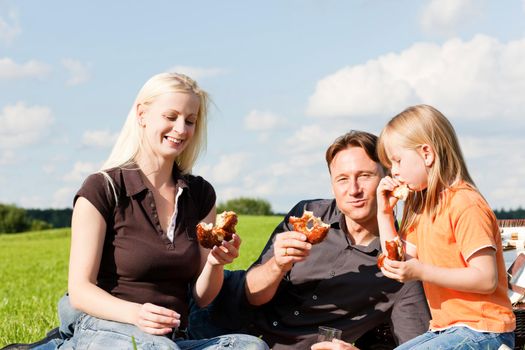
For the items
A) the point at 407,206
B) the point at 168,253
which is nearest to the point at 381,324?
the point at 407,206

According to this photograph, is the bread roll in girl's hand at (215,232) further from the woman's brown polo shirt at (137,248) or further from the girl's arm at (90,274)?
the girl's arm at (90,274)

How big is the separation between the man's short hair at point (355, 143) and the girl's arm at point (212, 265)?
803 mm

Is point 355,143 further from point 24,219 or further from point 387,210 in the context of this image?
point 24,219

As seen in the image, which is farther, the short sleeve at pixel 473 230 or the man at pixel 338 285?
the man at pixel 338 285

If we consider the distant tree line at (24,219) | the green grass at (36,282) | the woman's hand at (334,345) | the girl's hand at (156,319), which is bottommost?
the distant tree line at (24,219)

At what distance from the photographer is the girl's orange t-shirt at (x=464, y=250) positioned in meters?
3.66

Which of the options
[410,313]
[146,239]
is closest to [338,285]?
[410,313]

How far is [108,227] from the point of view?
12.8 feet

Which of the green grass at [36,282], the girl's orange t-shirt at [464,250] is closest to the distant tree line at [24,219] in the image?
the green grass at [36,282]

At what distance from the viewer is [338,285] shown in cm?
448

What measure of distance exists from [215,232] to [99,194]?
650 millimetres

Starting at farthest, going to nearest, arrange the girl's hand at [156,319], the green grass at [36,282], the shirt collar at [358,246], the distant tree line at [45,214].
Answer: the distant tree line at [45,214] → the green grass at [36,282] → the shirt collar at [358,246] → the girl's hand at [156,319]

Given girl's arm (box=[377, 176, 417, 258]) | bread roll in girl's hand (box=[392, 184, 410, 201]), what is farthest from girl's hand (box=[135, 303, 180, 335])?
bread roll in girl's hand (box=[392, 184, 410, 201])

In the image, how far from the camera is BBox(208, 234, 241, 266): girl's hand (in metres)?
3.86
